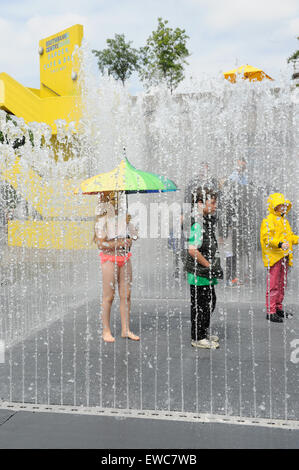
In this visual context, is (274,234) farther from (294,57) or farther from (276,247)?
(294,57)

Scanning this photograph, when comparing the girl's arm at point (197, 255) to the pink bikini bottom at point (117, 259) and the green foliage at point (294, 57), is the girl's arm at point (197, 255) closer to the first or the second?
the pink bikini bottom at point (117, 259)

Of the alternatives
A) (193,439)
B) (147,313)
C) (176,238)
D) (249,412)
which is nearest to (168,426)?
(193,439)

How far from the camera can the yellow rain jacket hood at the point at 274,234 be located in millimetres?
5254

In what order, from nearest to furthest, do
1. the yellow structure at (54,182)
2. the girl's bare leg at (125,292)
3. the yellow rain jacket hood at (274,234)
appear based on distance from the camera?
the girl's bare leg at (125,292) < the yellow rain jacket hood at (274,234) < the yellow structure at (54,182)

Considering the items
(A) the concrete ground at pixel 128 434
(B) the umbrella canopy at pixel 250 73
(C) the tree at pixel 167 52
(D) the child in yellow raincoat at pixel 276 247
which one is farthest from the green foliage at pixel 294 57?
(A) the concrete ground at pixel 128 434

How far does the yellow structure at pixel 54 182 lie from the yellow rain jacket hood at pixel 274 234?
703 centimetres

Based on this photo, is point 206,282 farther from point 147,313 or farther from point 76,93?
point 76,93

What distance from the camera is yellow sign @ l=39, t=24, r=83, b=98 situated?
614 inches

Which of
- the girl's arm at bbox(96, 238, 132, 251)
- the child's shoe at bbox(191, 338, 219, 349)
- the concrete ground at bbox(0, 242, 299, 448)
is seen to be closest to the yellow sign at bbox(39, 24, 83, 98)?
the concrete ground at bbox(0, 242, 299, 448)

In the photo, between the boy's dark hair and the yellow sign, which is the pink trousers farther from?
the yellow sign

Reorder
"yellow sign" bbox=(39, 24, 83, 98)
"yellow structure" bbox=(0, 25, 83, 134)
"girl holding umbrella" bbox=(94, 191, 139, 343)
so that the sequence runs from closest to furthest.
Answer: "girl holding umbrella" bbox=(94, 191, 139, 343)
"yellow structure" bbox=(0, 25, 83, 134)
"yellow sign" bbox=(39, 24, 83, 98)

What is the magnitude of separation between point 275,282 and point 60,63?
13487 millimetres

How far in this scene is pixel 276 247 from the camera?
5293 mm

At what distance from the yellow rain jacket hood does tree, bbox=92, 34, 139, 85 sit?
99.2 feet
